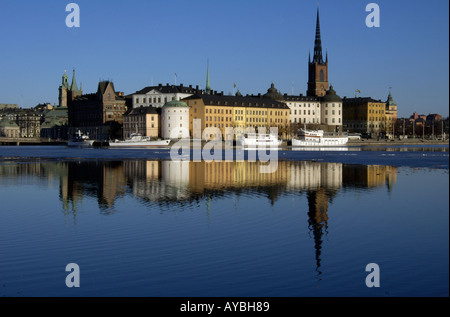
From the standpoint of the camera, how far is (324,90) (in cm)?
17812

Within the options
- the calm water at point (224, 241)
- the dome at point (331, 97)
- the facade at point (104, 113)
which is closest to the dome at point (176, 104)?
the facade at point (104, 113)

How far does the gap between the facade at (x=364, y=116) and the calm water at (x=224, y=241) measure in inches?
5937

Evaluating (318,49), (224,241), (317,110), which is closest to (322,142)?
(317,110)

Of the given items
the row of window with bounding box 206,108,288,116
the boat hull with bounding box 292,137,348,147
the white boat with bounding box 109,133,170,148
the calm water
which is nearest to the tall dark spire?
the row of window with bounding box 206,108,288,116

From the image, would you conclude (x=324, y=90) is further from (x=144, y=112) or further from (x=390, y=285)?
(x=390, y=285)

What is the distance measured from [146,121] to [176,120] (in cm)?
894

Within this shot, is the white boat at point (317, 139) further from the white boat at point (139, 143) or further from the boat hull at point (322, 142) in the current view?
the white boat at point (139, 143)

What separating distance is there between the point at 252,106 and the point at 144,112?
29.3 m

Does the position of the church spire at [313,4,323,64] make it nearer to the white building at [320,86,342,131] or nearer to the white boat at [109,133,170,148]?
the white building at [320,86,342,131]

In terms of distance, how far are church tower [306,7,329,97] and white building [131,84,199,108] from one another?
4319 cm

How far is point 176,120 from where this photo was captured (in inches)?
5482

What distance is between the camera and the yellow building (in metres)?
141

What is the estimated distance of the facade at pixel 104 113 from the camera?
161875 millimetres
